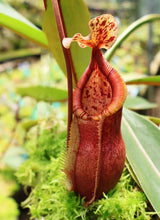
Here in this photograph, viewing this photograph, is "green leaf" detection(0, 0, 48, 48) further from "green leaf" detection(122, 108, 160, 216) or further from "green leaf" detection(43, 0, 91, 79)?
"green leaf" detection(122, 108, 160, 216)

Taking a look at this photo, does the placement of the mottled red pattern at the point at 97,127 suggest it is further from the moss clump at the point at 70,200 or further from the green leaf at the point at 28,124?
the green leaf at the point at 28,124

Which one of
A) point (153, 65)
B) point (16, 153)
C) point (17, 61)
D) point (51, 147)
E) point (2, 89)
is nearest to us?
point (51, 147)

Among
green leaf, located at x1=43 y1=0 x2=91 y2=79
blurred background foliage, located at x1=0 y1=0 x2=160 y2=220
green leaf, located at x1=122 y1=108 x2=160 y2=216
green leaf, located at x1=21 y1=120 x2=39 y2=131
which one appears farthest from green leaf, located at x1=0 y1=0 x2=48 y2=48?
blurred background foliage, located at x1=0 y1=0 x2=160 y2=220

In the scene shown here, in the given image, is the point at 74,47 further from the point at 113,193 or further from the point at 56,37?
the point at 113,193

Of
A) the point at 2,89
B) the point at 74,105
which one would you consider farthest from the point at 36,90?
the point at 2,89

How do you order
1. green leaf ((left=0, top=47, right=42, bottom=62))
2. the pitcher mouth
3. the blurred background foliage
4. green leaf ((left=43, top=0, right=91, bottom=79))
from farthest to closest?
green leaf ((left=0, top=47, right=42, bottom=62)) → the blurred background foliage → green leaf ((left=43, top=0, right=91, bottom=79)) → the pitcher mouth

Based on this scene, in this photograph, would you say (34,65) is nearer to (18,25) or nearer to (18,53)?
(18,53)
